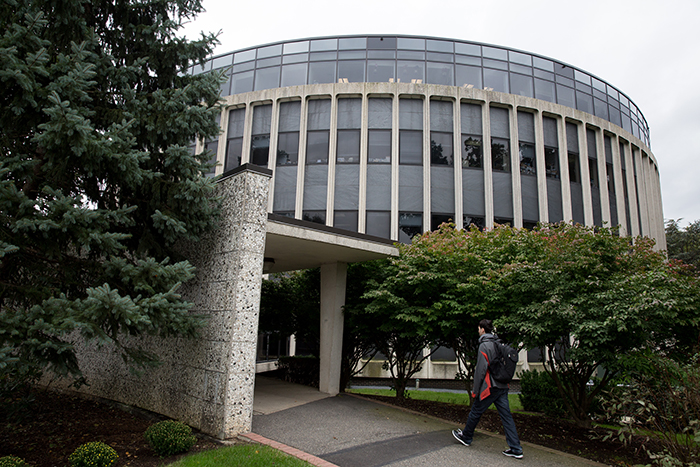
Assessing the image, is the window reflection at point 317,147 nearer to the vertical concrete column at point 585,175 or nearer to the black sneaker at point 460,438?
the vertical concrete column at point 585,175

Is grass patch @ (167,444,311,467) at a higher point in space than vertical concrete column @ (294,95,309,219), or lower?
lower

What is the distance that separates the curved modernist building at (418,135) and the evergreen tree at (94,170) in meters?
13.6

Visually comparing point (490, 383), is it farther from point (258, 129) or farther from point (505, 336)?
point (258, 129)

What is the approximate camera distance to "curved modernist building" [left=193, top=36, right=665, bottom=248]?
21.0m

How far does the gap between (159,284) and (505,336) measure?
604 centimetres

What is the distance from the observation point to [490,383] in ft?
21.8

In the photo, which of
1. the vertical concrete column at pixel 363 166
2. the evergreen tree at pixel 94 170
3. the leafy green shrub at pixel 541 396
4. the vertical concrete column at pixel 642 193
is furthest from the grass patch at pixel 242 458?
the vertical concrete column at pixel 642 193

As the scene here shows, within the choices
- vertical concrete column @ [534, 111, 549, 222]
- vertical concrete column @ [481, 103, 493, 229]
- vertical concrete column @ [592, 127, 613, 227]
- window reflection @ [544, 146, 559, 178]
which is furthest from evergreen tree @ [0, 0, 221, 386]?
vertical concrete column @ [592, 127, 613, 227]

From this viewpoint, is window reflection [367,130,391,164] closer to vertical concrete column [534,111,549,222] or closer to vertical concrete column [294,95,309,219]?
vertical concrete column [294,95,309,219]

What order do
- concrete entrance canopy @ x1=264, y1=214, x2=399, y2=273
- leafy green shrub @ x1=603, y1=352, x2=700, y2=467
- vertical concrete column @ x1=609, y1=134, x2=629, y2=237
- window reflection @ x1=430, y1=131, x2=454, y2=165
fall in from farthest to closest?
vertical concrete column @ x1=609, y1=134, x2=629, y2=237
window reflection @ x1=430, y1=131, x2=454, y2=165
concrete entrance canopy @ x1=264, y1=214, x2=399, y2=273
leafy green shrub @ x1=603, y1=352, x2=700, y2=467

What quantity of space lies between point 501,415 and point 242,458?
366cm

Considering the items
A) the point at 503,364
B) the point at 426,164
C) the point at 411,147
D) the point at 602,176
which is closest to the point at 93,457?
the point at 503,364

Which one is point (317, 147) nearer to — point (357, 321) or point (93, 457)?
point (357, 321)

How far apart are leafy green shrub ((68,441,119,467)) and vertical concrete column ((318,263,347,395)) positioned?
19.0 ft
